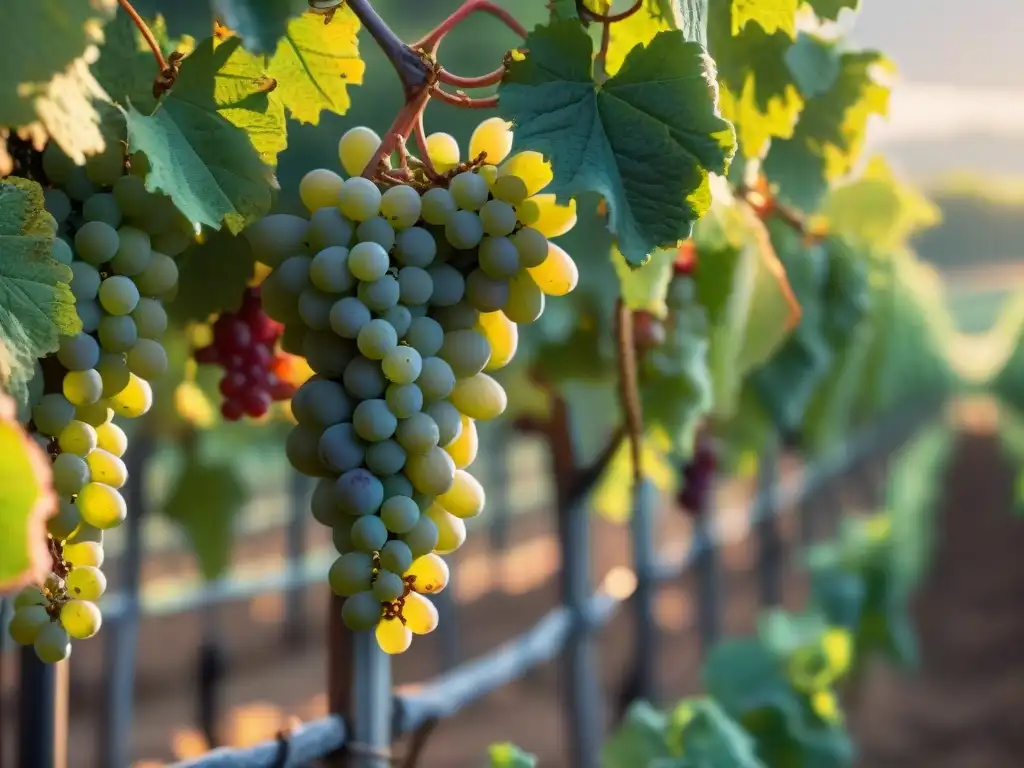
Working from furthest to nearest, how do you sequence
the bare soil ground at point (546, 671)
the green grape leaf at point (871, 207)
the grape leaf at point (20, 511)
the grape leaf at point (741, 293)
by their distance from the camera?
the bare soil ground at point (546, 671) → the green grape leaf at point (871, 207) → the grape leaf at point (741, 293) → the grape leaf at point (20, 511)

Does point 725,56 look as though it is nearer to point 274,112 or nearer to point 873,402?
point 274,112

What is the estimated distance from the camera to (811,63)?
891 millimetres

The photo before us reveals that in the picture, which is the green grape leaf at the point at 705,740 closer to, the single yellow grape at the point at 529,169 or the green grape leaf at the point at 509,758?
the green grape leaf at the point at 509,758

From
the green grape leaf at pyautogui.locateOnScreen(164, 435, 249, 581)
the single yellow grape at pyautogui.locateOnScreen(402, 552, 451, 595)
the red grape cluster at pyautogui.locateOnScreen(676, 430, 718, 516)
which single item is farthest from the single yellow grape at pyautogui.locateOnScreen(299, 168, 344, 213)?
the green grape leaf at pyautogui.locateOnScreen(164, 435, 249, 581)

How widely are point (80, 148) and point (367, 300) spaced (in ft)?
0.53

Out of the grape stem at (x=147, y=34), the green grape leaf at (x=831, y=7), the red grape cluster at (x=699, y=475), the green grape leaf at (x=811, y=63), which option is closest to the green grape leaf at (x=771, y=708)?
the red grape cluster at (x=699, y=475)

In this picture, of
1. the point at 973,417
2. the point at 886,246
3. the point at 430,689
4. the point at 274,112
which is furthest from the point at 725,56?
the point at 973,417

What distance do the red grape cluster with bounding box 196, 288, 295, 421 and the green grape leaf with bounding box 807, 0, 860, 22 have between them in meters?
0.44

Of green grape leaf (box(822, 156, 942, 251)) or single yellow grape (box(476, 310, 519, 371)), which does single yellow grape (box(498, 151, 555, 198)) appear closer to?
single yellow grape (box(476, 310, 519, 371))

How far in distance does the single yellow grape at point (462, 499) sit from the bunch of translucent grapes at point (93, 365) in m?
0.17

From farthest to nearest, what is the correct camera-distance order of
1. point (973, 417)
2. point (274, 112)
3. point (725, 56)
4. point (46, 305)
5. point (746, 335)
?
1. point (973, 417)
2. point (746, 335)
3. point (725, 56)
4. point (274, 112)
5. point (46, 305)

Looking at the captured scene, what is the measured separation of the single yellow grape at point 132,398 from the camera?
600 millimetres

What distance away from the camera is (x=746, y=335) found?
125 centimetres

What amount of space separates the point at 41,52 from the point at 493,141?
0.25 metres
